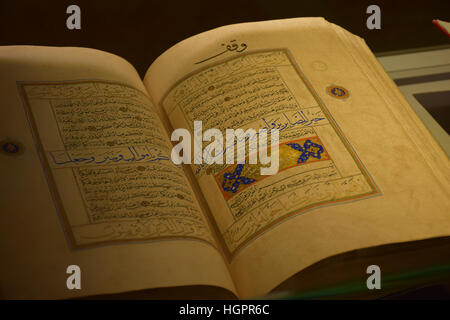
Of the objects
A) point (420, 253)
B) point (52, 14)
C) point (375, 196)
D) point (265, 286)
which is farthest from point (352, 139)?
point (52, 14)

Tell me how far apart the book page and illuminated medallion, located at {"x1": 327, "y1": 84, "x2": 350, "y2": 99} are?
0.41 m

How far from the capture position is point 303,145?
1.04 m

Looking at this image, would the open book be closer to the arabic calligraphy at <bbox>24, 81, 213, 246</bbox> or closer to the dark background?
the arabic calligraphy at <bbox>24, 81, 213, 246</bbox>

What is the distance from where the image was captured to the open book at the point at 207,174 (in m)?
0.84

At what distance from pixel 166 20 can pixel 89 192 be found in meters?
0.88

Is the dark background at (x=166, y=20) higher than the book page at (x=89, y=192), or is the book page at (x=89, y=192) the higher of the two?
the dark background at (x=166, y=20)

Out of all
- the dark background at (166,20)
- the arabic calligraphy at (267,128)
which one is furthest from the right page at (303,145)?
the dark background at (166,20)

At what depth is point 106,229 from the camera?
859 millimetres

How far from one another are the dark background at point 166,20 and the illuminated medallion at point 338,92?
1.93 ft

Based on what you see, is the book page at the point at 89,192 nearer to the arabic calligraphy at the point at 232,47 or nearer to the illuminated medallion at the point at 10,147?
the illuminated medallion at the point at 10,147

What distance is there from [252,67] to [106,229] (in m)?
0.57

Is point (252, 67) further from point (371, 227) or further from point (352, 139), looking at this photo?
point (371, 227)
